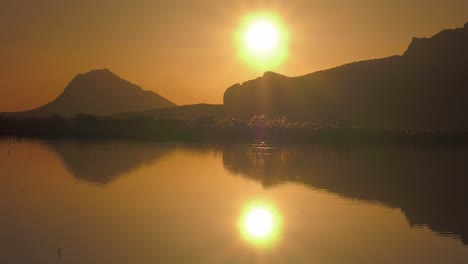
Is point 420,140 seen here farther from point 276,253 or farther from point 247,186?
point 276,253

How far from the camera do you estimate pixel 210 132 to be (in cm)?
15162

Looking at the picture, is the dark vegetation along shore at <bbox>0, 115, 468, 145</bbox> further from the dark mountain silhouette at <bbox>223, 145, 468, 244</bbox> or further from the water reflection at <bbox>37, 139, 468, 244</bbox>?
the water reflection at <bbox>37, 139, 468, 244</bbox>

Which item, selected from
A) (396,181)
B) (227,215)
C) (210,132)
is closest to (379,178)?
(396,181)

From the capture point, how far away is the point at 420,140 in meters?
133

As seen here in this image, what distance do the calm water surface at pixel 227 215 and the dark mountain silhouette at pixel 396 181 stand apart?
123 millimetres

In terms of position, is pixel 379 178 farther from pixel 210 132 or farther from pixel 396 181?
pixel 210 132

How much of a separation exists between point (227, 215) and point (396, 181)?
24323mm

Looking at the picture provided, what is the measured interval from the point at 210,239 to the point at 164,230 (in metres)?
2.75

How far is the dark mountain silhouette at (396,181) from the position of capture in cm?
3234

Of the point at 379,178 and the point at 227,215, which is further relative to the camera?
the point at 379,178

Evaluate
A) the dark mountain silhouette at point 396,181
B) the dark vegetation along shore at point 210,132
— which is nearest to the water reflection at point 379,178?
the dark mountain silhouette at point 396,181

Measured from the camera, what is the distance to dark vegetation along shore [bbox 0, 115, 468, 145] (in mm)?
132500

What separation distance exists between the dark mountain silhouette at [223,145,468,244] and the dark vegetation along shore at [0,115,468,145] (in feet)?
202

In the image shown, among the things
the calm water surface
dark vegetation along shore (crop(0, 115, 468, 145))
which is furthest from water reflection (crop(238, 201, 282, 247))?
dark vegetation along shore (crop(0, 115, 468, 145))
